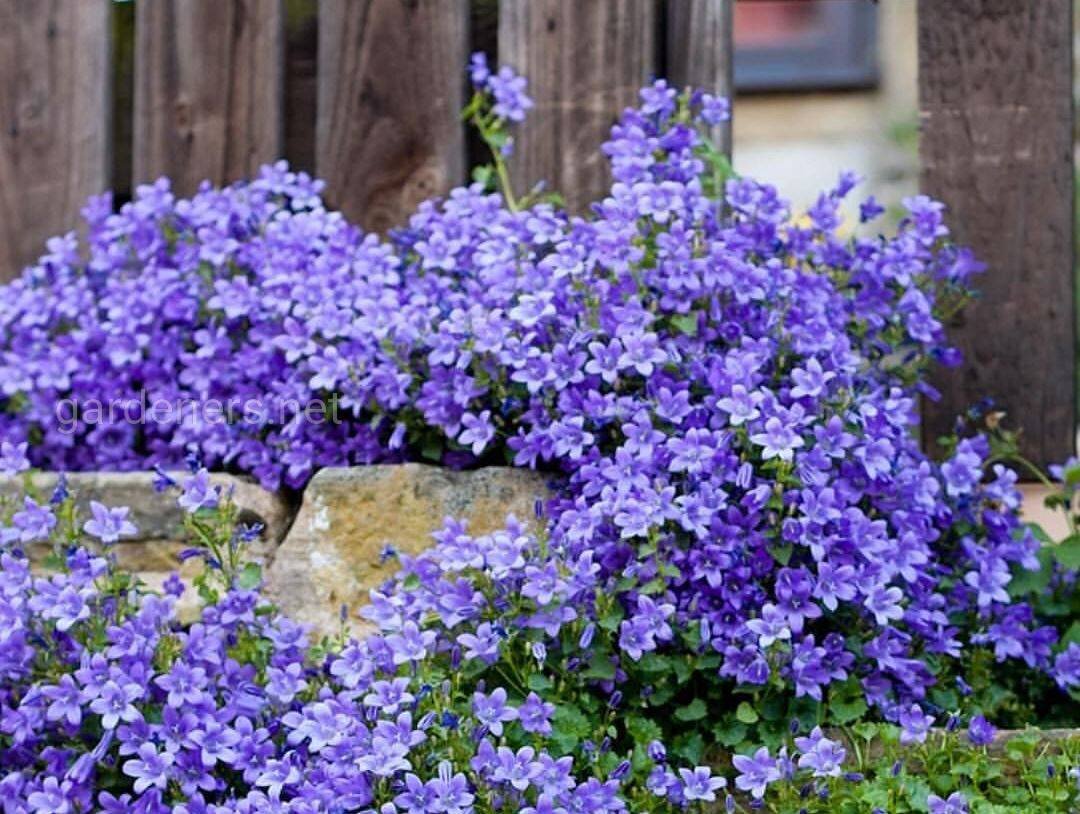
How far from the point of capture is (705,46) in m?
3.40

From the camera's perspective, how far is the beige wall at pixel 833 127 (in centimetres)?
885

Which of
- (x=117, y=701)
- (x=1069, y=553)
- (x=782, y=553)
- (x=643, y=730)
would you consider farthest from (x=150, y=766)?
(x=1069, y=553)

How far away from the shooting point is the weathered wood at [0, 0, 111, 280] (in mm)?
3678

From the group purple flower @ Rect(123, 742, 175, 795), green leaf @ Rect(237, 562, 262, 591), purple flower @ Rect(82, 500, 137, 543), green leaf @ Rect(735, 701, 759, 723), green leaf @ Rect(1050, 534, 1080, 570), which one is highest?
purple flower @ Rect(82, 500, 137, 543)

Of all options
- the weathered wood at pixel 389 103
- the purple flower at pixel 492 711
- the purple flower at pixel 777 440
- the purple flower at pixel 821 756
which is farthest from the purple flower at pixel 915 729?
the weathered wood at pixel 389 103

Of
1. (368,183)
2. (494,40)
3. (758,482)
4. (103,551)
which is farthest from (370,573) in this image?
(494,40)

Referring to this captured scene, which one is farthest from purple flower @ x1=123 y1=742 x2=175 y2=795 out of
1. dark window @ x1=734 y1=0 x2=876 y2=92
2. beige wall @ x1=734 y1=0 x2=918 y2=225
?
dark window @ x1=734 y1=0 x2=876 y2=92

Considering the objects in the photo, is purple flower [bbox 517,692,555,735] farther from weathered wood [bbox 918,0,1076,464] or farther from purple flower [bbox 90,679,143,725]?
weathered wood [bbox 918,0,1076,464]

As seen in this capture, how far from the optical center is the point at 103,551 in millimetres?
2971

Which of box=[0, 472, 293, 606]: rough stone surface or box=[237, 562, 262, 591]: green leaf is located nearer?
box=[237, 562, 262, 591]: green leaf

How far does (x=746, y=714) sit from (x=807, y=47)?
7.28 metres

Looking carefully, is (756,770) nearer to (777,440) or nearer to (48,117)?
(777,440)

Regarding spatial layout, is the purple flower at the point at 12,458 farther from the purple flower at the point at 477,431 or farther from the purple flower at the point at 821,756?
the purple flower at the point at 821,756

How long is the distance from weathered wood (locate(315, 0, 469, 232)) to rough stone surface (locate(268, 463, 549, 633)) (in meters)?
0.80
